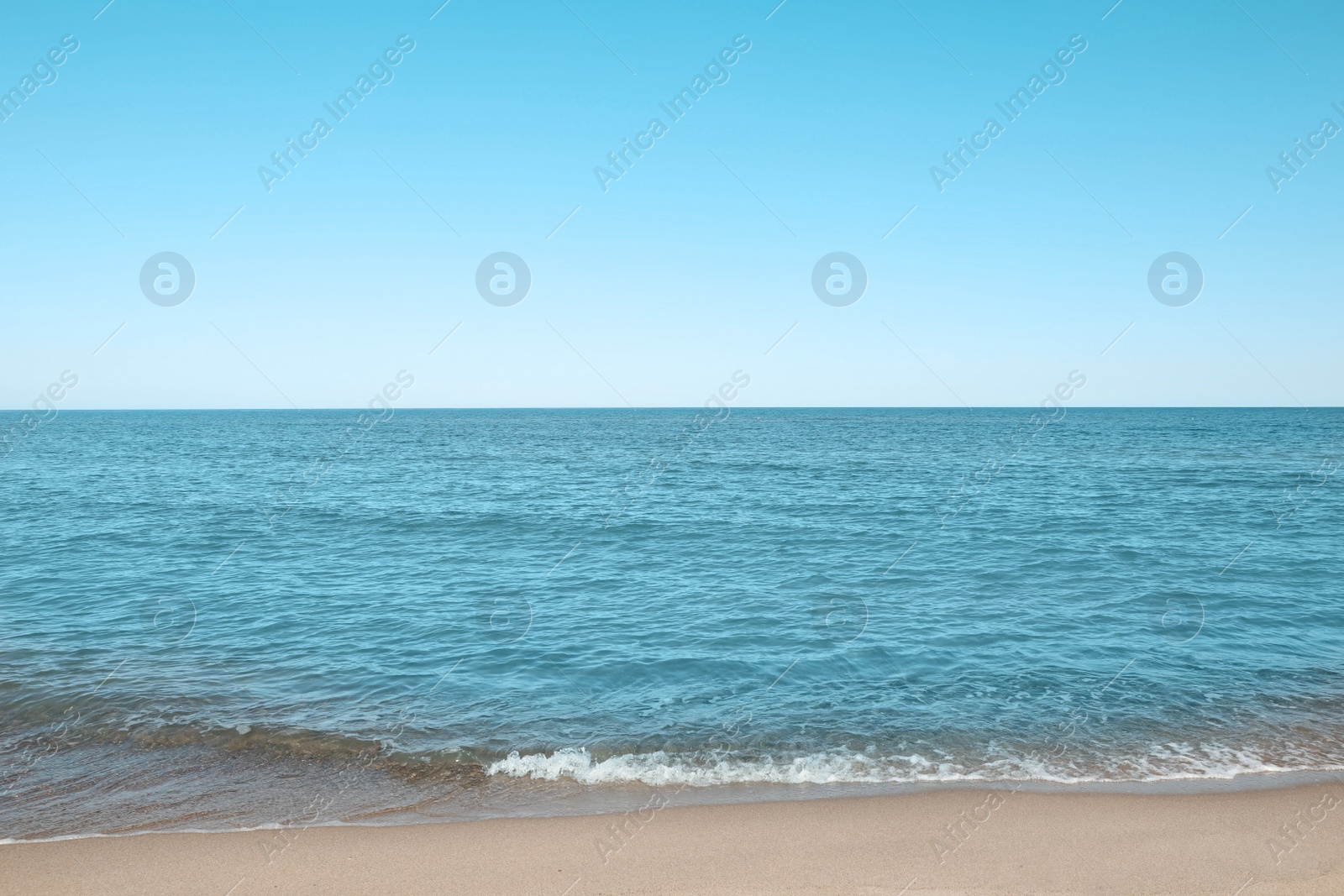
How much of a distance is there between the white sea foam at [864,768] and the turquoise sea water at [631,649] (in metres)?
0.05

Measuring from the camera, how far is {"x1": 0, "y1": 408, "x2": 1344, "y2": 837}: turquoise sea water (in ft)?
33.6

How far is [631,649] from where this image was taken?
15234 mm

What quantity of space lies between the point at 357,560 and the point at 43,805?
14.5 metres

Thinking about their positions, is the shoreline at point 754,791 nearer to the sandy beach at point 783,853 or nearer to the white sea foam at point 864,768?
the white sea foam at point 864,768

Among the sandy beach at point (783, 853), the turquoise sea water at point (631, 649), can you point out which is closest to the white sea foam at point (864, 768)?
the turquoise sea water at point (631, 649)

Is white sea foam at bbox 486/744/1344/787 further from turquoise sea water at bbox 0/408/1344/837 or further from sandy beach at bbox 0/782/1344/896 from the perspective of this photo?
sandy beach at bbox 0/782/1344/896

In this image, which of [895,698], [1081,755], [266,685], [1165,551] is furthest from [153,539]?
[1165,551]

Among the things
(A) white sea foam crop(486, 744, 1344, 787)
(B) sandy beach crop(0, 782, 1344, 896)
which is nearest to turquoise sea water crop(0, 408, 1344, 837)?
(A) white sea foam crop(486, 744, 1344, 787)

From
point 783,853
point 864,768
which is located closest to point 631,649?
point 864,768

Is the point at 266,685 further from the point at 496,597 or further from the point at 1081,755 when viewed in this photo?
the point at 1081,755

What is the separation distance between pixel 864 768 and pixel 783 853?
7.94 ft

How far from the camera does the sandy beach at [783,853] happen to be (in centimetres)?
767

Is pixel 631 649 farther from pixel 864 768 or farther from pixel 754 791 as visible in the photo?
pixel 864 768

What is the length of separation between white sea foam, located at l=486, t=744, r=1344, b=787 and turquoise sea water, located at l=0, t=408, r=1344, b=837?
0.17ft
